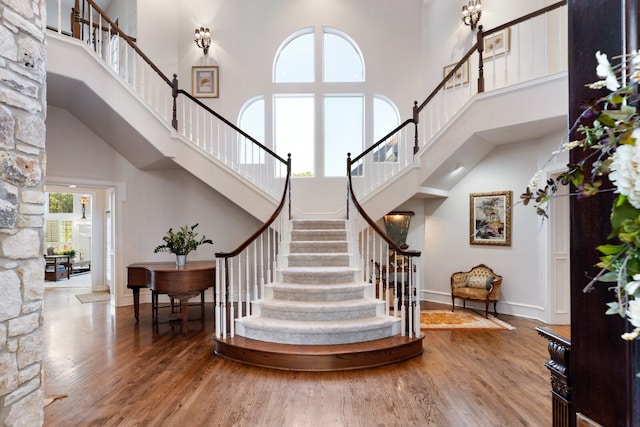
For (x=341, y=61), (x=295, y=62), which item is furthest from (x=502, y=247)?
(x=295, y=62)

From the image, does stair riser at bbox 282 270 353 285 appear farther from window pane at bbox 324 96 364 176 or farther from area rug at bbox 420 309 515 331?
window pane at bbox 324 96 364 176

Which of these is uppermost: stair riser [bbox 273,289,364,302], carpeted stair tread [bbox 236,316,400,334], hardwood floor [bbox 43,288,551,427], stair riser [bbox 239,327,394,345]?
stair riser [bbox 273,289,364,302]

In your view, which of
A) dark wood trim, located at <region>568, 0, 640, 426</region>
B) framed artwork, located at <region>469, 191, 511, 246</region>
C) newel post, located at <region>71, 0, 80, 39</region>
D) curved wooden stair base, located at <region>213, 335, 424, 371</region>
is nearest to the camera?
dark wood trim, located at <region>568, 0, 640, 426</region>

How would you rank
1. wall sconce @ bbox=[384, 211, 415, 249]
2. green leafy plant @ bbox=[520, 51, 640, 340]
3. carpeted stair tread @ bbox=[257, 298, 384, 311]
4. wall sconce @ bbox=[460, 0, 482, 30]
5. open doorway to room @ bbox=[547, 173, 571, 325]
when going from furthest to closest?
wall sconce @ bbox=[384, 211, 415, 249]
wall sconce @ bbox=[460, 0, 482, 30]
open doorway to room @ bbox=[547, 173, 571, 325]
carpeted stair tread @ bbox=[257, 298, 384, 311]
green leafy plant @ bbox=[520, 51, 640, 340]

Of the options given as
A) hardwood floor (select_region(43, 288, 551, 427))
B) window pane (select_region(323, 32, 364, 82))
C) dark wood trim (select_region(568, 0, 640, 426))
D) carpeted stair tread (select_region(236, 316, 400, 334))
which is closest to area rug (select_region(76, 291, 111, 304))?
hardwood floor (select_region(43, 288, 551, 427))

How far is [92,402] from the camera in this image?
277 centimetres

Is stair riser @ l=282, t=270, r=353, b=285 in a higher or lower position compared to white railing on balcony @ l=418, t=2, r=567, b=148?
lower

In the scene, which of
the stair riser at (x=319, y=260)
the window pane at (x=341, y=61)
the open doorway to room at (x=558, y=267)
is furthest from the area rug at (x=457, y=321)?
the window pane at (x=341, y=61)

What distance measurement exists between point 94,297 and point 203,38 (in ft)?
17.7

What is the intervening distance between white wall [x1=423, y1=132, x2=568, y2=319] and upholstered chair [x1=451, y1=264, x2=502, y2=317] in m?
0.20

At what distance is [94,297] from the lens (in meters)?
6.86

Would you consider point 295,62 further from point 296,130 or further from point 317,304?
point 317,304

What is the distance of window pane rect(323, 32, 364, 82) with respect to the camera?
7.00m

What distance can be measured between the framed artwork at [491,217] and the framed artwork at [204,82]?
5.17 m
